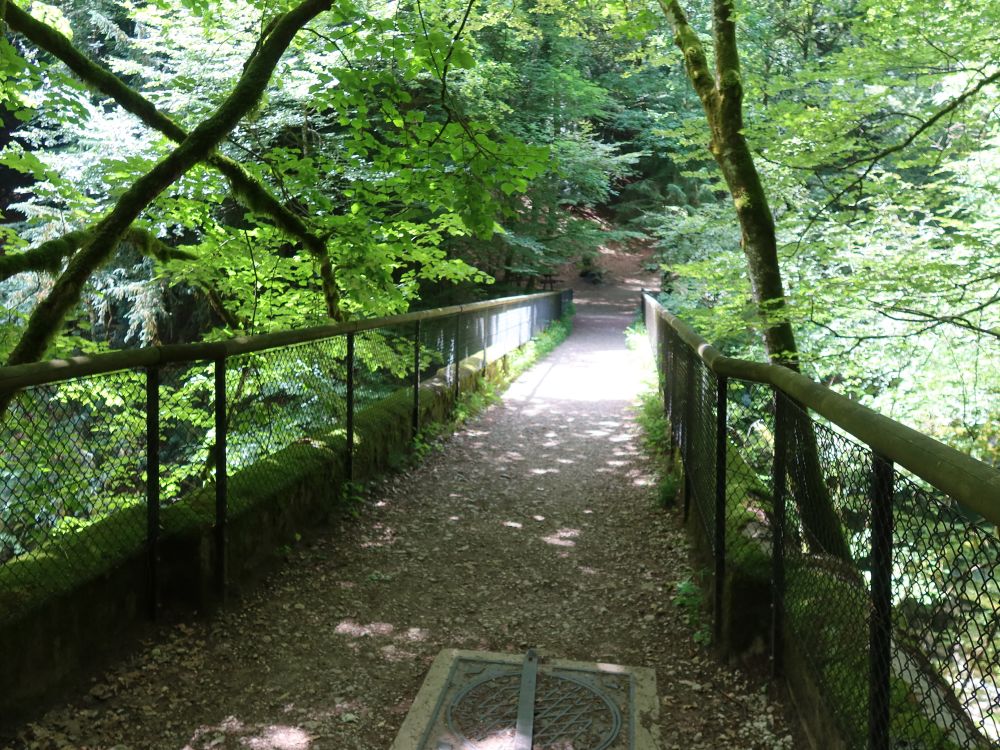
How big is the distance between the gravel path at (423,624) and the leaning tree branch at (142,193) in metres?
2.18

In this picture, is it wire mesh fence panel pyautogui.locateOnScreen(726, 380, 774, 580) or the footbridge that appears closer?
the footbridge

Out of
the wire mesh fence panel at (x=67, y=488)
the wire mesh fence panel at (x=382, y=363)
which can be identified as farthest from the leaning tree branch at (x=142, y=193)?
the wire mesh fence panel at (x=382, y=363)

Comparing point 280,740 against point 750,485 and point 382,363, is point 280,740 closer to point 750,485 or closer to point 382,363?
point 750,485

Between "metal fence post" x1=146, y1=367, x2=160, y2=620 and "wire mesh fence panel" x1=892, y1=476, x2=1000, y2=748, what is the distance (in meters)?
3.19

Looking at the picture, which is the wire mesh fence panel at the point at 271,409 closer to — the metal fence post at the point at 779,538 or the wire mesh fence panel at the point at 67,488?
the wire mesh fence panel at the point at 67,488

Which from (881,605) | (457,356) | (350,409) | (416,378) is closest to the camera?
(881,605)

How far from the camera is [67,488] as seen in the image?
3791 mm

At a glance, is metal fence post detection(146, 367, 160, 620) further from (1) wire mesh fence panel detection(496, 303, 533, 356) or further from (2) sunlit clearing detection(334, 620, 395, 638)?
(1) wire mesh fence panel detection(496, 303, 533, 356)

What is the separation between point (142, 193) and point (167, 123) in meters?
1.47

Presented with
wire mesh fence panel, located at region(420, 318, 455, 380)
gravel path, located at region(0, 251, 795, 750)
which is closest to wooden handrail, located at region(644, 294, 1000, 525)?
gravel path, located at region(0, 251, 795, 750)

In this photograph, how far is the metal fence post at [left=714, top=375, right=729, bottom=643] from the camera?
399cm

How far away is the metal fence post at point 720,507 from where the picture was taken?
13.1 feet

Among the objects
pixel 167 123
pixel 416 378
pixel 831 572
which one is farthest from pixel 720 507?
pixel 167 123

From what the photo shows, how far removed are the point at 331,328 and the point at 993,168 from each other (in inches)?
317
